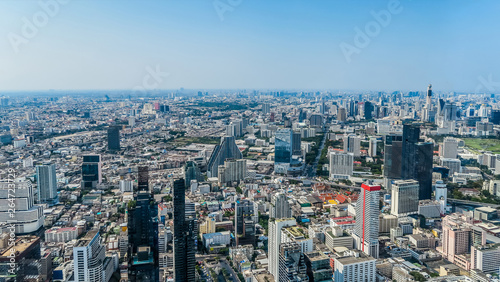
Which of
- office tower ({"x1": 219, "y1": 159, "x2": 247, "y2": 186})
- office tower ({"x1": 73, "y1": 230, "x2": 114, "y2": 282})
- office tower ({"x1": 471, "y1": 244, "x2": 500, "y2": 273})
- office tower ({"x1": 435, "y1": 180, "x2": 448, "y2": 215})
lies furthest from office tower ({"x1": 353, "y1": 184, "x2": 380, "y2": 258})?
office tower ({"x1": 219, "y1": 159, "x2": 247, "y2": 186})

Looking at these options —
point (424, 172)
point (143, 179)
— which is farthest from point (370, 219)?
point (424, 172)

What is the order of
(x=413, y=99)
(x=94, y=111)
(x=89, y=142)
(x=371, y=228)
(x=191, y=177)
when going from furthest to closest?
(x=413, y=99) < (x=94, y=111) < (x=89, y=142) < (x=191, y=177) < (x=371, y=228)

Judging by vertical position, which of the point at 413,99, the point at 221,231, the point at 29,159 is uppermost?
the point at 413,99

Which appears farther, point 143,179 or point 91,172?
point 91,172

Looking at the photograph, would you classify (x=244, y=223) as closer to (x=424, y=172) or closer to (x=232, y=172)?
(x=232, y=172)

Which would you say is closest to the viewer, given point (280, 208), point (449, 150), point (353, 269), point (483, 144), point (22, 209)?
point (353, 269)

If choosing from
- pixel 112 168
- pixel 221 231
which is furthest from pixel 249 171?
pixel 221 231

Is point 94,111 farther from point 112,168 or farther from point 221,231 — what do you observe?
point 221,231
